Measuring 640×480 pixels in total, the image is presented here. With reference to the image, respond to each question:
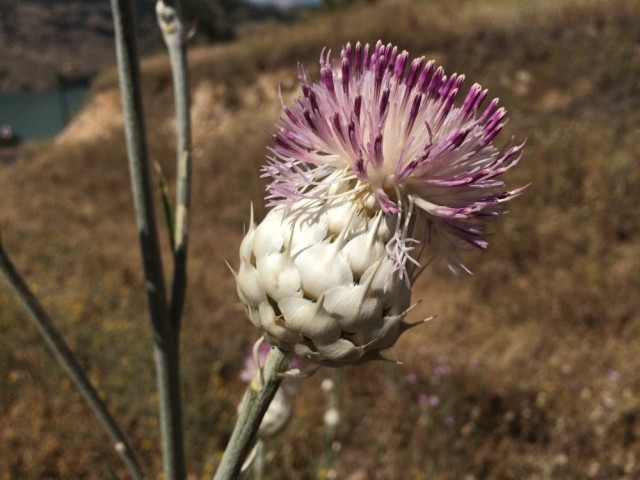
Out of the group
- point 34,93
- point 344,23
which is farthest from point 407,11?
point 34,93

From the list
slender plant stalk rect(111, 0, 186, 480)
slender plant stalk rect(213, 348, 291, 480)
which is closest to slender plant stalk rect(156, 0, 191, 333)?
slender plant stalk rect(111, 0, 186, 480)

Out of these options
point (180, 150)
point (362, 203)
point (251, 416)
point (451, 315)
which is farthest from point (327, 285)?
point (451, 315)

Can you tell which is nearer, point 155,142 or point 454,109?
point 454,109

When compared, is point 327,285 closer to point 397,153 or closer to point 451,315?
point 397,153

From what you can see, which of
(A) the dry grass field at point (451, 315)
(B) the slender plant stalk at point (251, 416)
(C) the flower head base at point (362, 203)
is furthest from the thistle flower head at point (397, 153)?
(B) the slender plant stalk at point (251, 416)

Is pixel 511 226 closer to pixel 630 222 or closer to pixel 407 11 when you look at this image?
pixel 630 222

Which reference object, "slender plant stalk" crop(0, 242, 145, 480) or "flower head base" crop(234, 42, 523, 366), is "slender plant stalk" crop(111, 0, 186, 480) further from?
"flower head base" crop(234, 42, 523, 366)

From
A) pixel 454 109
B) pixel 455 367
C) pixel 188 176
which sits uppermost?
pixel 454 109
